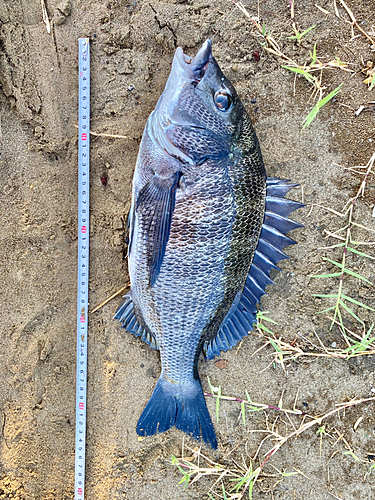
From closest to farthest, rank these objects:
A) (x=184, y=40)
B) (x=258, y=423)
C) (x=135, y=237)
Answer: (x=135, y=237)
(x=184, y=40)
(x=258, y=423)

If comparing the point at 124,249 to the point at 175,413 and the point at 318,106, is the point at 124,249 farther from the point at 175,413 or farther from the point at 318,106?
the point at 318,106

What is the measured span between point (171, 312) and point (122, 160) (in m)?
1.06

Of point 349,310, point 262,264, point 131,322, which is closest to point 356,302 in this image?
point 349,310

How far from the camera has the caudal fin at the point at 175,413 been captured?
83.9 inches

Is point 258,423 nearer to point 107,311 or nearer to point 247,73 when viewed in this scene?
point 107,311

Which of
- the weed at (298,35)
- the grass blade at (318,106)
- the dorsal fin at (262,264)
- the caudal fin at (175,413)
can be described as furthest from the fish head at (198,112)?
the caudal fin at (175,413)

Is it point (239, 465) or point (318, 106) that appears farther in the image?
point (239, 465)

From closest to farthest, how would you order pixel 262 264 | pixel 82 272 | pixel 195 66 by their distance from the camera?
pixel 195 66 < pixel 262 264 < pixel 82 272

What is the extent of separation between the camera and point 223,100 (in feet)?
5.79

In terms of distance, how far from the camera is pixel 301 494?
232 cm

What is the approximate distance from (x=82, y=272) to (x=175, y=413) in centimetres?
109

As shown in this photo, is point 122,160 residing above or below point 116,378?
above

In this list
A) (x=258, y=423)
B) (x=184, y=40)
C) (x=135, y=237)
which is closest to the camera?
(x=135, y=237)

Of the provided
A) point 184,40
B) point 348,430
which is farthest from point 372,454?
point 184,40
